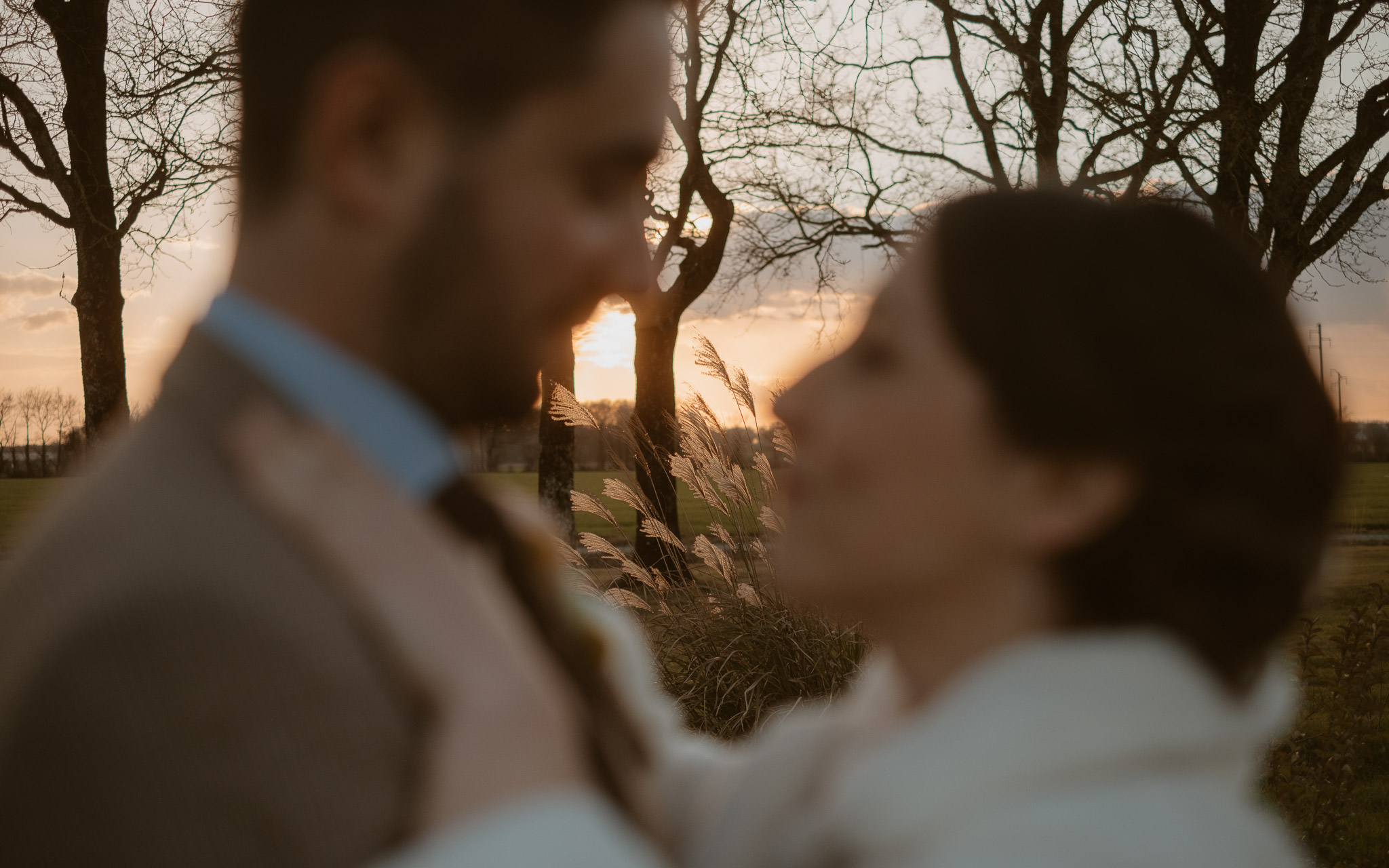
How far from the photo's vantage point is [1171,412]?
4.23 feet

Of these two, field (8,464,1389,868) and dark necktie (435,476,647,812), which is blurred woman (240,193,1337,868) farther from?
field (8,464,1389,868)

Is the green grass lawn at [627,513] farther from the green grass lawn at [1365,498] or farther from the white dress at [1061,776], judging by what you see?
the green grass lawn at [1365,498]

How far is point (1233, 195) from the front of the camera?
30.9 feet

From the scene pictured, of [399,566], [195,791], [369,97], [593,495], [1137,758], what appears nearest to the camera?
[195,791]

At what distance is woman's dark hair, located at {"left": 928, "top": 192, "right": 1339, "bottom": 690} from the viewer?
1286 mm

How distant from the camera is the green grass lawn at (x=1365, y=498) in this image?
185 cm

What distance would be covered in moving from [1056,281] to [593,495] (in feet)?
16.0

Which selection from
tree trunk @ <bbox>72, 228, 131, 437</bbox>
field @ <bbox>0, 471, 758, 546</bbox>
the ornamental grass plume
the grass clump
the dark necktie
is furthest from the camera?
field @ <bbox>0, 471, 758, 546</bbox>

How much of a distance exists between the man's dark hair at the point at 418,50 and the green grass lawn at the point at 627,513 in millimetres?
511

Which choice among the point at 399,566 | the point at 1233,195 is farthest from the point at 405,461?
the point at 1233,195

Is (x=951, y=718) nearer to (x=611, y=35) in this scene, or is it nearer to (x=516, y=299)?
(x=516, y=299)

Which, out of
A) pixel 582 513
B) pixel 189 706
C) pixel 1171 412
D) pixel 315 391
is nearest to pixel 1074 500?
pixel 1171 412

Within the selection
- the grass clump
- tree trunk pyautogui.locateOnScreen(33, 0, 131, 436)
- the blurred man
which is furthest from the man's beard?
tree trunk pyautogui.locateOnScreen(33, 0, 131, 436)

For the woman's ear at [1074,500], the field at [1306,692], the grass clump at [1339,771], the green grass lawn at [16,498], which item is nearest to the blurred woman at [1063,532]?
the woman's ear at [1074,500]
